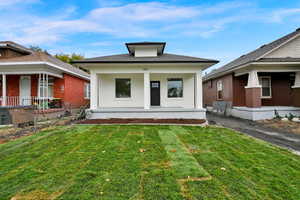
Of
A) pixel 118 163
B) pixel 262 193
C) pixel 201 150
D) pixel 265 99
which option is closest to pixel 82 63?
pixel 118 163

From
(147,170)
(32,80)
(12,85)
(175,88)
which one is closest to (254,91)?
(175,88)

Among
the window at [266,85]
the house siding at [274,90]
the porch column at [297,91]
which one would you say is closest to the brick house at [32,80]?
the house siding at [274,90]

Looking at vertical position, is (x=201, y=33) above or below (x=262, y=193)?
above

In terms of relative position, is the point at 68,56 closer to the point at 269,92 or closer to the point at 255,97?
the point at 255,97

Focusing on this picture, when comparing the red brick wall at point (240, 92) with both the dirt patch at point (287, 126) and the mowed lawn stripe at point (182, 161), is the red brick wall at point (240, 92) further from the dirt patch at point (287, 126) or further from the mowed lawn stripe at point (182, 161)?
the mowed lawn stripe at point (182, 161)

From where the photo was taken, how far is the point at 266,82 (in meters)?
12.8

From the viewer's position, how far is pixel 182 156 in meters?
4.16

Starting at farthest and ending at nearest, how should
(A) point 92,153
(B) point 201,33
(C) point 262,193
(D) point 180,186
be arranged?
(B) point 201,33 → (A) point 92,153 → (D) point 180,186 → (C) point 262,193

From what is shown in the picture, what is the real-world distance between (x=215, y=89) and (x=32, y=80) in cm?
1719

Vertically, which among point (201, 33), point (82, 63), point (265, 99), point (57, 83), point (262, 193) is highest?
point (201, 33)

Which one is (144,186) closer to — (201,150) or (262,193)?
(262,193)

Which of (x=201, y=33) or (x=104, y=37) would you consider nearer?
(x=201, y=33)

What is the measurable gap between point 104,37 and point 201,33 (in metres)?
13.7

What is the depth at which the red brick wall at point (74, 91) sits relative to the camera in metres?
13.4
